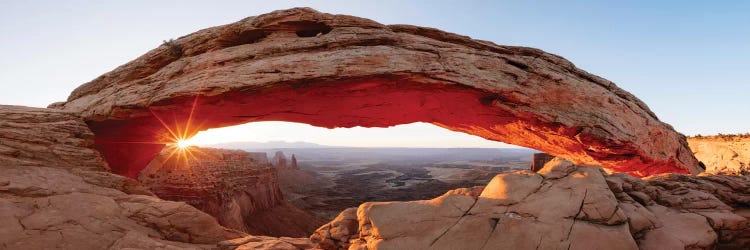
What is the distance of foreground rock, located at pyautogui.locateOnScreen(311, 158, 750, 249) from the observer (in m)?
5.75

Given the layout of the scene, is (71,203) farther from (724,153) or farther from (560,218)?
(724,153)

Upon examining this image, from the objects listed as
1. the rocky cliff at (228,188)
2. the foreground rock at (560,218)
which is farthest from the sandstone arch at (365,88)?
the rocky cliff at (228,188)

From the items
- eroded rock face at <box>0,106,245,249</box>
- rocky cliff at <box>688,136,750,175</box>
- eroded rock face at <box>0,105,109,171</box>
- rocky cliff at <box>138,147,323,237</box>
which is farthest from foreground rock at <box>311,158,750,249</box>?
rocky cliff at <box>138,147,323,237</box>

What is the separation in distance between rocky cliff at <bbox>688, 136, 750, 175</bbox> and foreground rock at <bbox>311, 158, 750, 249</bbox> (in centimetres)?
1033

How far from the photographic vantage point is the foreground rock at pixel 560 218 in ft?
18.9

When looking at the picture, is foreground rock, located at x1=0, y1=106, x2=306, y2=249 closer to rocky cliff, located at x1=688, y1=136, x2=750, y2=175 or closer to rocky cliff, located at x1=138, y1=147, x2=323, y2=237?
rocky cliff, located at x1=138, y1=147, x2=323, y2=237

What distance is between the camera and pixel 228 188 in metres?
24.0

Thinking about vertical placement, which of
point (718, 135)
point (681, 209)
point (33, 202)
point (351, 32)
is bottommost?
point (33, 202)

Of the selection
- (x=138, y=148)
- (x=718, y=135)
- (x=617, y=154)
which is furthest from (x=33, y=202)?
(x=718, y=135)

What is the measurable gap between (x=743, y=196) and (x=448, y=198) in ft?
25.0

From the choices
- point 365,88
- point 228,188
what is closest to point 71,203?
point 365,88

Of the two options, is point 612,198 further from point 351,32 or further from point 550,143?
point 351,32

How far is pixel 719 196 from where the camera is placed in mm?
7805

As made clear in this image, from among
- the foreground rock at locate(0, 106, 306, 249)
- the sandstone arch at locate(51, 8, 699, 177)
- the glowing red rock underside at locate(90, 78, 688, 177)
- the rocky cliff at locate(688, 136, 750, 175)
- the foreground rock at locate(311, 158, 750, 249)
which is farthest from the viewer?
the rocky cliff at locate(688, 136, 750, 175)
